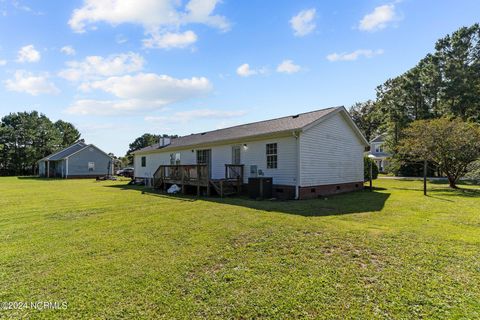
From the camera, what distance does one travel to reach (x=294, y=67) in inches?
563

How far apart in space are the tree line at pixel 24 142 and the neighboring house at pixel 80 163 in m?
12.2

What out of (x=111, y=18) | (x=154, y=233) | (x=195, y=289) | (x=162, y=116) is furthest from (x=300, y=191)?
(x=162, y=116)

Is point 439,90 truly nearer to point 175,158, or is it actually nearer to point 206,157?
point 206,157

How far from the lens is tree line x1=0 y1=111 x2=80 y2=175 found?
154 ft

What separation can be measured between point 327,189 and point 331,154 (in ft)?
5.86

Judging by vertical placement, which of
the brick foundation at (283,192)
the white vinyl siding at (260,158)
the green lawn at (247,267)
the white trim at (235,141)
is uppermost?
the white trim at (235,141)

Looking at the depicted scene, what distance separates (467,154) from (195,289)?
56.4ft

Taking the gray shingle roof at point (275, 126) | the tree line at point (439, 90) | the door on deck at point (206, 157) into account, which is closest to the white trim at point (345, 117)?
the gray shingle roof at point (275, 126)

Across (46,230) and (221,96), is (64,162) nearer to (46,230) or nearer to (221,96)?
(221,96)

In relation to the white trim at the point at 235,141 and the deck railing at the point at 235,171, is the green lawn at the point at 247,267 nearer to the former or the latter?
the white trim at the point at 235,141

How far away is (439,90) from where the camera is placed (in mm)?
26547

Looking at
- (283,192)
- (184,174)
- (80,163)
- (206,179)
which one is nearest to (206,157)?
(184,174)

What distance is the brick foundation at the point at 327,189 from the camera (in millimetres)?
11606

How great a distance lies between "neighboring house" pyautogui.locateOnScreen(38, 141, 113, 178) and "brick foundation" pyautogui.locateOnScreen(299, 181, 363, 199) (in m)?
34.0
